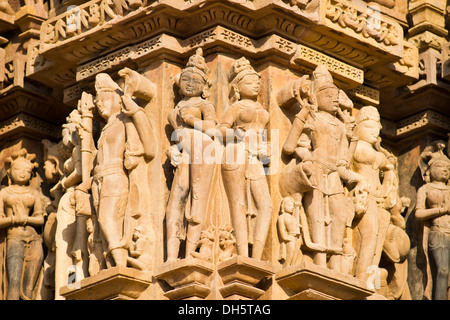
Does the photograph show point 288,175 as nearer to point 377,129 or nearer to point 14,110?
point 377,129

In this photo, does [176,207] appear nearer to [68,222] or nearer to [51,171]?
[68,222]

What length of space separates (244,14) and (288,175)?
5.52ft

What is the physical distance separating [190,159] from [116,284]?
4.59 feet

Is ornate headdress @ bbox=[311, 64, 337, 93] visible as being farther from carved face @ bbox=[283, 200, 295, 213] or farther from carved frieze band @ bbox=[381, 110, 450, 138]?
carved frieze band @ bbox=[381, 110, 450, 138]

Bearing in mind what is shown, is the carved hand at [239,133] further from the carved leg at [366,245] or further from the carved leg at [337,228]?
the carved leg at [366,245]

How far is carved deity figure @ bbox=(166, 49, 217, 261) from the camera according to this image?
A: 1487 cm

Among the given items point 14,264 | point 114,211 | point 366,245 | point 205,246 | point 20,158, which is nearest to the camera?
point 205,246

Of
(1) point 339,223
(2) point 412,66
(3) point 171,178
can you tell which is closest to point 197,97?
(3) point 171,178

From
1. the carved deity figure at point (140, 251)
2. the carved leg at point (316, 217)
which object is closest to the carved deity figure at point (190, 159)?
the carved deity figure at point (140, 251)

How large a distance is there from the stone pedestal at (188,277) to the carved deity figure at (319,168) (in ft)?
3.88

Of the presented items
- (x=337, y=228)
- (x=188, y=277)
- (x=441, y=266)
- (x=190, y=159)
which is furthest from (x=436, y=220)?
(x=188, y=277)

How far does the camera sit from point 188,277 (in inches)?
576

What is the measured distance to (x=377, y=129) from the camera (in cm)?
1658

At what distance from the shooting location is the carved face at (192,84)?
50.2 ft
